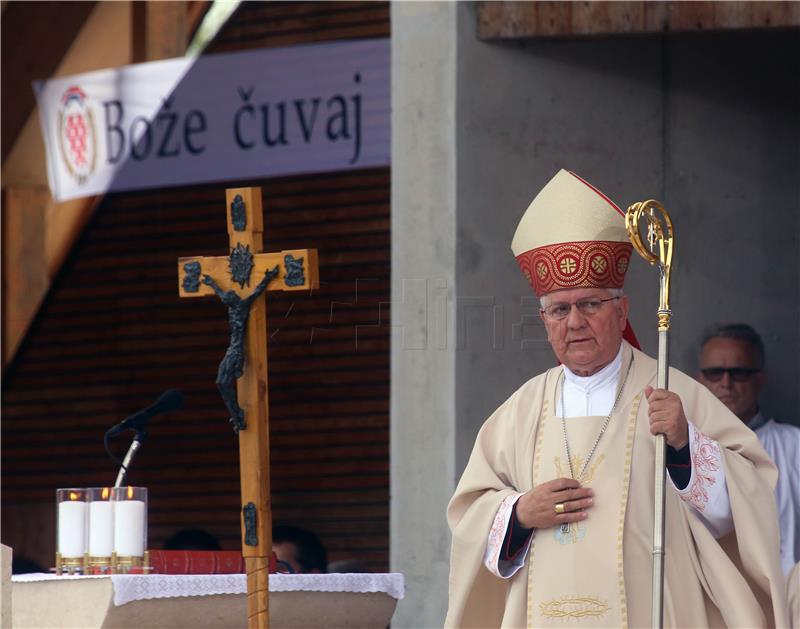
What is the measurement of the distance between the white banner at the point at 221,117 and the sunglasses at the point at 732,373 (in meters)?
3.16

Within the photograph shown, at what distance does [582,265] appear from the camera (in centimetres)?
422

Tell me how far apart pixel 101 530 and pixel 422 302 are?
2153 mm

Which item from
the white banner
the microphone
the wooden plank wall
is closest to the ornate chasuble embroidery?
the microphone

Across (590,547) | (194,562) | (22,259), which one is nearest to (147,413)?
(194,562)

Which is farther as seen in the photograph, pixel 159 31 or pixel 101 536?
pixel 159 31

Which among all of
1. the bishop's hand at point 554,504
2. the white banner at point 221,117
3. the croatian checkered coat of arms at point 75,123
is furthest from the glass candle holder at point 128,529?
the croatian checkered coat of arms at point 75,123

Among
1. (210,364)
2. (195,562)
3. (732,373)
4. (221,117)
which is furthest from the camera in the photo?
(210,364)

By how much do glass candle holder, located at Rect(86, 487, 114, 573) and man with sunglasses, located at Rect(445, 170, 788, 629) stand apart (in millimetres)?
956

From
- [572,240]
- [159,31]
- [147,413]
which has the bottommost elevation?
[147,413]

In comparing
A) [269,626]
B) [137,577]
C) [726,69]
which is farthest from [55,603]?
[726,69]

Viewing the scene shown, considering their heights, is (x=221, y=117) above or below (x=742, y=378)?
above

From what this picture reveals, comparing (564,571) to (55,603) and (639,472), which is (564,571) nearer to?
(639,472)

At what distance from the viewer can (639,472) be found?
4.14 m

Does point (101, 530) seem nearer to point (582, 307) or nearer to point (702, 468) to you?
point (582, 307)
